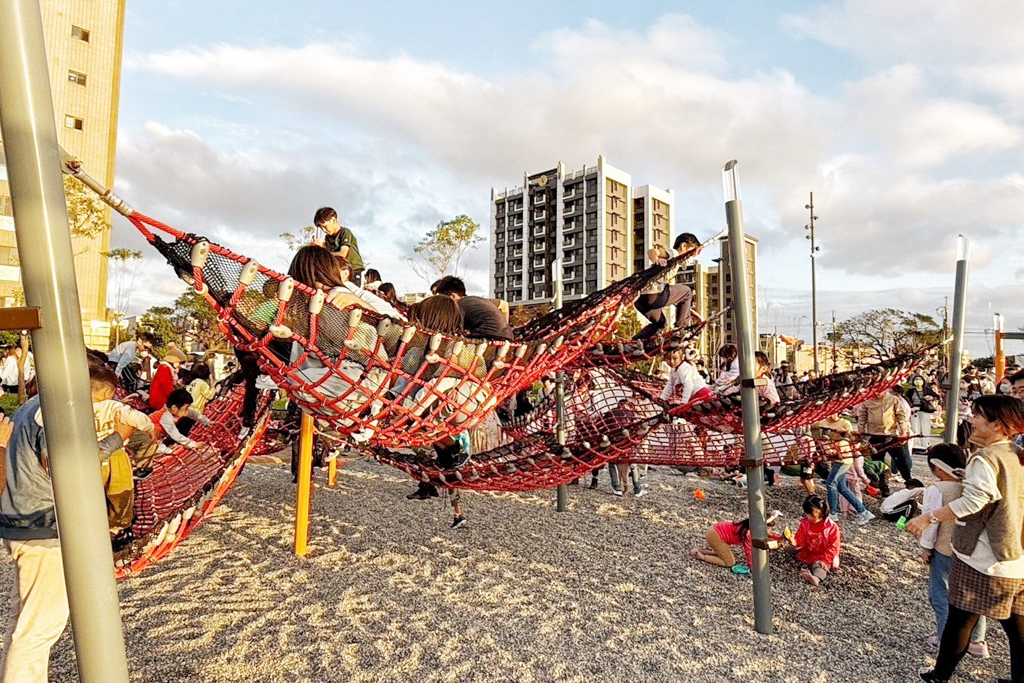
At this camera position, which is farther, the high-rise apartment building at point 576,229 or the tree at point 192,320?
the high-rise apartment building at point 576,229

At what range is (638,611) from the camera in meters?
3.03

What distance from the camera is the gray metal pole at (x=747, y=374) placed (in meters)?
2.93

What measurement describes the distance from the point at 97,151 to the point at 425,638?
84.7ft

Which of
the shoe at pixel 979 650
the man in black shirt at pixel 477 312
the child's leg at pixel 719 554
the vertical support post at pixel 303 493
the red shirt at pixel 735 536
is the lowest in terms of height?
the shoe at pixel 979 650

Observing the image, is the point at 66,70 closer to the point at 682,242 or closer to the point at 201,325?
the point at 201,325

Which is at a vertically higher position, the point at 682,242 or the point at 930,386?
the point at 682,242

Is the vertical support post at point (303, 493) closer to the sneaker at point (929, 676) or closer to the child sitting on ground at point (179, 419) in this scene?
the child sitting on ground at point (179, 419)

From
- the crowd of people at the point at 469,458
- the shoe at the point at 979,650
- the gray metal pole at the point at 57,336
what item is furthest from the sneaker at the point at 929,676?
the gray metal pole at the point at 57,336

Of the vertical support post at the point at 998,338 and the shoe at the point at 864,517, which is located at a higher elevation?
the vertical support post at the point at 998,338

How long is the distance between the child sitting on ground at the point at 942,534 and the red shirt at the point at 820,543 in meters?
0.88

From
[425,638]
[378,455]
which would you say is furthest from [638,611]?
[378,455]

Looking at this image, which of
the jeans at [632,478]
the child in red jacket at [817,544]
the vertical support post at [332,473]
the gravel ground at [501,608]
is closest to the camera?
the gravel ground at [501,608]

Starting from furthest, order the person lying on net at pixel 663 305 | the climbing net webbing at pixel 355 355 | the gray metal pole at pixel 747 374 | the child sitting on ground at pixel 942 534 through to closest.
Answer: the person lying on net at pixel 663 305 → the gray metal pole at pixel 747 374 → the child sitting on ground at pixel 942 534 → the climbing net webbing at pixel 355 355

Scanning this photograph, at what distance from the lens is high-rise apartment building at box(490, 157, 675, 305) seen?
5047 centimetres
